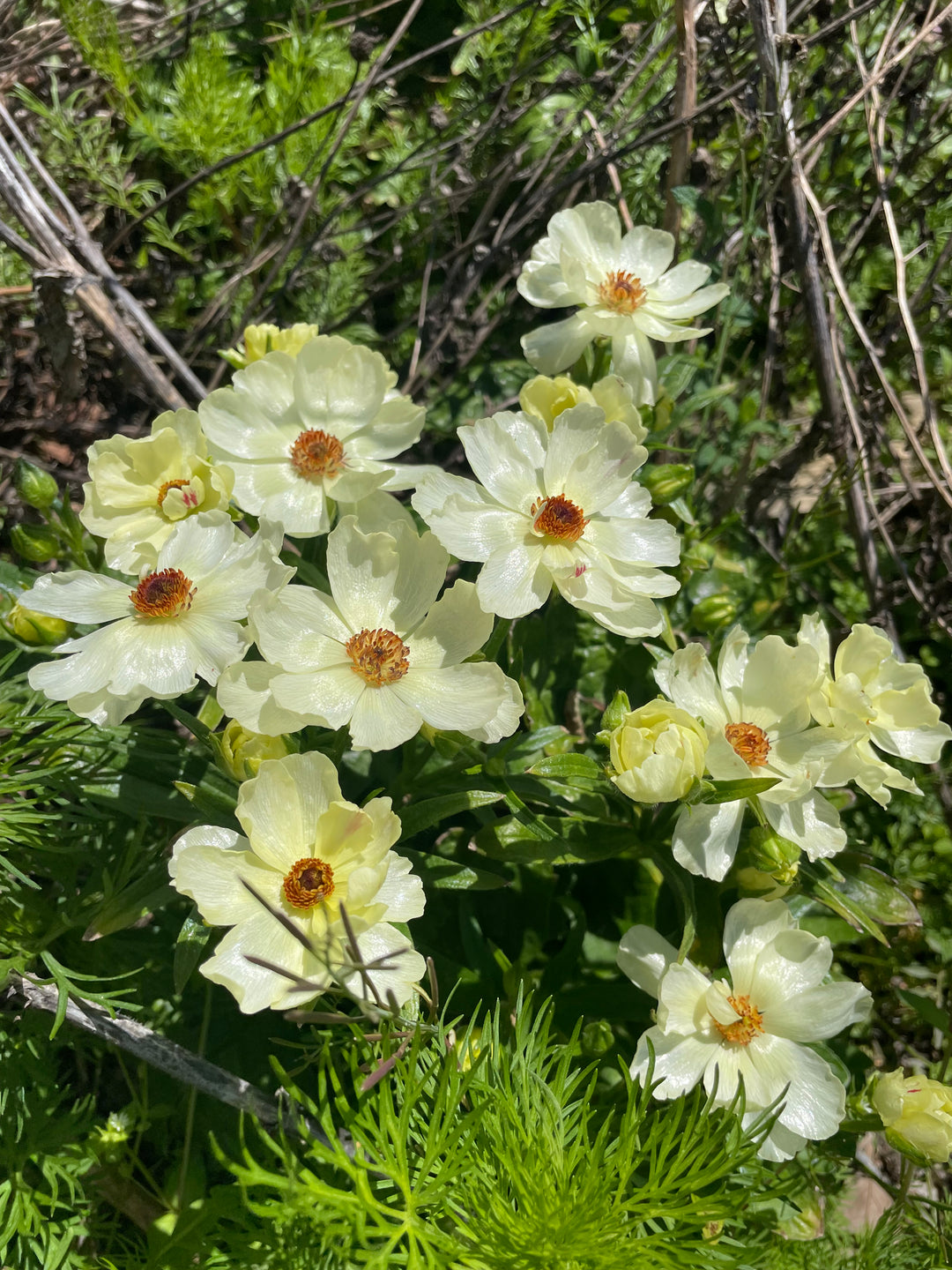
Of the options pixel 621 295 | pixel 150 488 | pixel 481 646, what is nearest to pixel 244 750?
pixel 481 646

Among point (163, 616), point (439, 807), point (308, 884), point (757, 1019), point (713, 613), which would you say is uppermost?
point (163, 616)

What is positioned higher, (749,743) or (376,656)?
(376,656)

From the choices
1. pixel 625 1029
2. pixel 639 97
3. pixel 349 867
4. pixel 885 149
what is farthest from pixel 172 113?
pixel 625 1029

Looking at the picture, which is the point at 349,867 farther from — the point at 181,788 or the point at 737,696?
the point at 737,696

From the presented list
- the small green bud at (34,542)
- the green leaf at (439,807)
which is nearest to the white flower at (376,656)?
the green leaf at (439,807)

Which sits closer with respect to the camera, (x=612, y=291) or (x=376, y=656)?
(x=376, y=656)

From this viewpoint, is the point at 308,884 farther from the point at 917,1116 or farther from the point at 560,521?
the point at 917,1116

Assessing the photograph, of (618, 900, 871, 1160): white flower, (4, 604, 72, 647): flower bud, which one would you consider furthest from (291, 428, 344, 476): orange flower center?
(618, 900, 871, 1160): white flower
